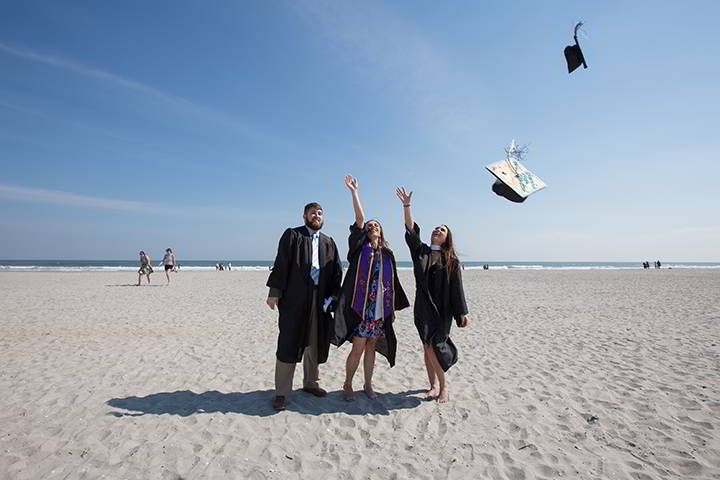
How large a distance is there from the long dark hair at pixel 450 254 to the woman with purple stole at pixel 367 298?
62 centimetres

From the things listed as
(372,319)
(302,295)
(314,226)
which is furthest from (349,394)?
(314,226)

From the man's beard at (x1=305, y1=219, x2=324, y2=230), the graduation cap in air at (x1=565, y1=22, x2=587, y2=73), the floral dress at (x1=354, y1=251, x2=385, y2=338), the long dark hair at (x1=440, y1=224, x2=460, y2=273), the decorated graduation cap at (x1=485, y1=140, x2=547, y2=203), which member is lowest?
the floral dress at (x1=354, y1=251, x2=385, y2=338)

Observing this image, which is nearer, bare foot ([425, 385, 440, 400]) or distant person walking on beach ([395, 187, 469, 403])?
distant person walking on beach ([395, 187, 469, 403])

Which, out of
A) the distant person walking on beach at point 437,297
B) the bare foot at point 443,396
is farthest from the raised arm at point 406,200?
the bare foot at point 443,396

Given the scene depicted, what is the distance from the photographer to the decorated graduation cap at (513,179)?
3.83 metres

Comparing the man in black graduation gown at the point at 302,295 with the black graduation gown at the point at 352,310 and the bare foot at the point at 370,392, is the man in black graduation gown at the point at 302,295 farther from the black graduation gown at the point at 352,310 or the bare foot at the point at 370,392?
the bare foot at the point at 370,392

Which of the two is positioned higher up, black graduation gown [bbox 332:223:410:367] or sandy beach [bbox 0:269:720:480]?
black graduation gown [bbox 332:223:410:367]

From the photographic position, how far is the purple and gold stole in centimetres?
395

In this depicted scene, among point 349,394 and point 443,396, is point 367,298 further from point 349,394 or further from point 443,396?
point 443,396

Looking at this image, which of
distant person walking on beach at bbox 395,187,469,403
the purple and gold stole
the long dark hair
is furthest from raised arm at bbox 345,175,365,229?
the long dark hair

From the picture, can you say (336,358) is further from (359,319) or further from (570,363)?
(570,363)

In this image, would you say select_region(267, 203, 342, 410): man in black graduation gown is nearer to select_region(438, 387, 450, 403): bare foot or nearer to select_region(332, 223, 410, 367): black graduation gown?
select_region(332, 223, 410, 367): black graduation gown

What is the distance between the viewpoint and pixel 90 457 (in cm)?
293

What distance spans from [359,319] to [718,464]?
3.21 m
